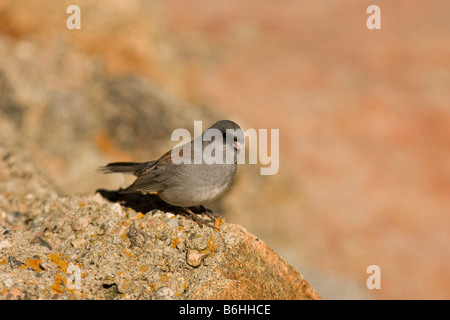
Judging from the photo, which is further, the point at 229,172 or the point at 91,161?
the point at 91,161

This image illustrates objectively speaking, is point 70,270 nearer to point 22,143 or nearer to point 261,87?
point 22,143

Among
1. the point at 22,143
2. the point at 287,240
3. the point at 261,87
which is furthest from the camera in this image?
the point at 261,87

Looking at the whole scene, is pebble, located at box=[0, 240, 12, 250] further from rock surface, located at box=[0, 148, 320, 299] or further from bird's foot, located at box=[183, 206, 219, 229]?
bird's foot, located at box=[183, 206, 219, 229]

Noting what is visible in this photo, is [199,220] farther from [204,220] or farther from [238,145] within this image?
[238,145]

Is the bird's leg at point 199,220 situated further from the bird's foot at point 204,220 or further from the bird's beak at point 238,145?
the bird's beak at point 238,145

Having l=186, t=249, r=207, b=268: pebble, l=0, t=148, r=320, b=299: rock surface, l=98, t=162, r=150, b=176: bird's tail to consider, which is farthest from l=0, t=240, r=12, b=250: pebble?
l=186, t=249, r=207, b=268: pebble
